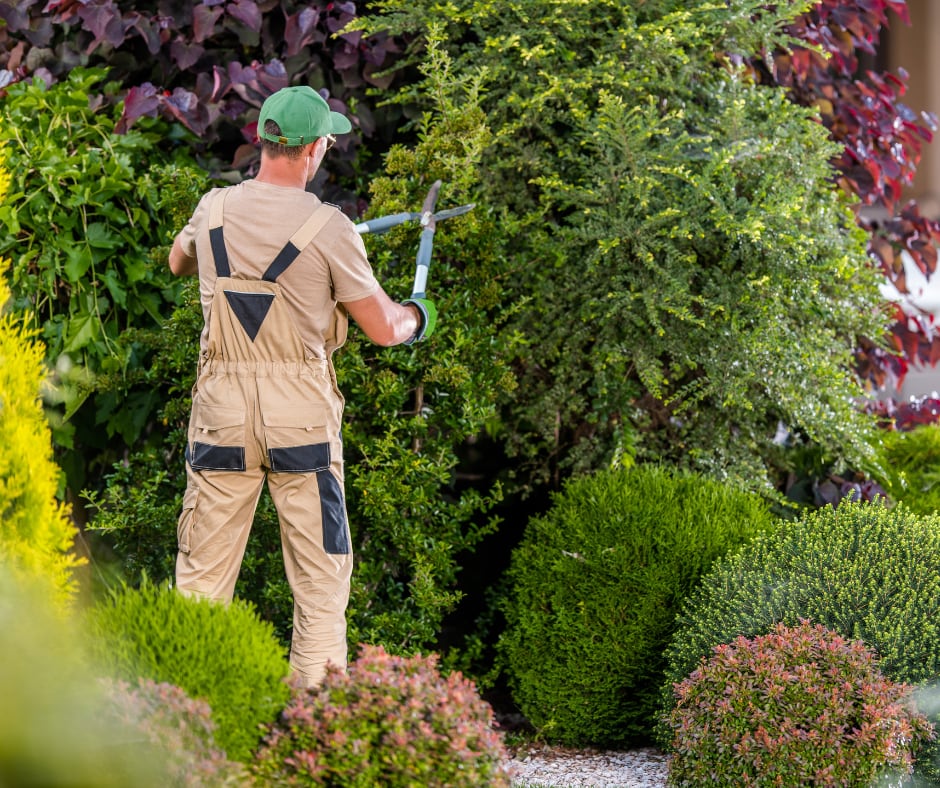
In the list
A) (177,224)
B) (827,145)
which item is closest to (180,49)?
(177,224)

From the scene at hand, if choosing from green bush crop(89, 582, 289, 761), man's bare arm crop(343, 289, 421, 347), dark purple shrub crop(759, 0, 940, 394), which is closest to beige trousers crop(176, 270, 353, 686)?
man's bare arm crop(343, 289, 421, 347)

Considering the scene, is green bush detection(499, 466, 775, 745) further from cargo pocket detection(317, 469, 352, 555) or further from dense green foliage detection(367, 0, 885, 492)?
cargo pocket detection(317, 469, 352, 555)

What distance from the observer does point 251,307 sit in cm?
317

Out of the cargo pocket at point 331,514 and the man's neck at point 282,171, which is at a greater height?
the man's neck at point 282,171

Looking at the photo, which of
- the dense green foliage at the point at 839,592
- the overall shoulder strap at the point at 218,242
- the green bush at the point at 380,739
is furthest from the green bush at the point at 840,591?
the overall shoulder strap at the point at 218,242

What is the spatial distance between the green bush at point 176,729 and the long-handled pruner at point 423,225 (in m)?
1.71

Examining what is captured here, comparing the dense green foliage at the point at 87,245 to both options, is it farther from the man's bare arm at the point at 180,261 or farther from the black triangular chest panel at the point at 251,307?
the black triangular chest panel at the point at 251,307

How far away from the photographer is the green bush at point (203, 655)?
223 centimetres

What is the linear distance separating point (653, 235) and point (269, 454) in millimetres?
1972

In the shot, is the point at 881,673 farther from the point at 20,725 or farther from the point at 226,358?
the point at 20,725

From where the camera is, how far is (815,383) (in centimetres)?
469

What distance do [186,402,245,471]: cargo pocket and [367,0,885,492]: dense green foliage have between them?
62.8 inches

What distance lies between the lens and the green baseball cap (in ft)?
10.3

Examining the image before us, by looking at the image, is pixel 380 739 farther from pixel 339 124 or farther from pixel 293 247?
pixel 339 124
